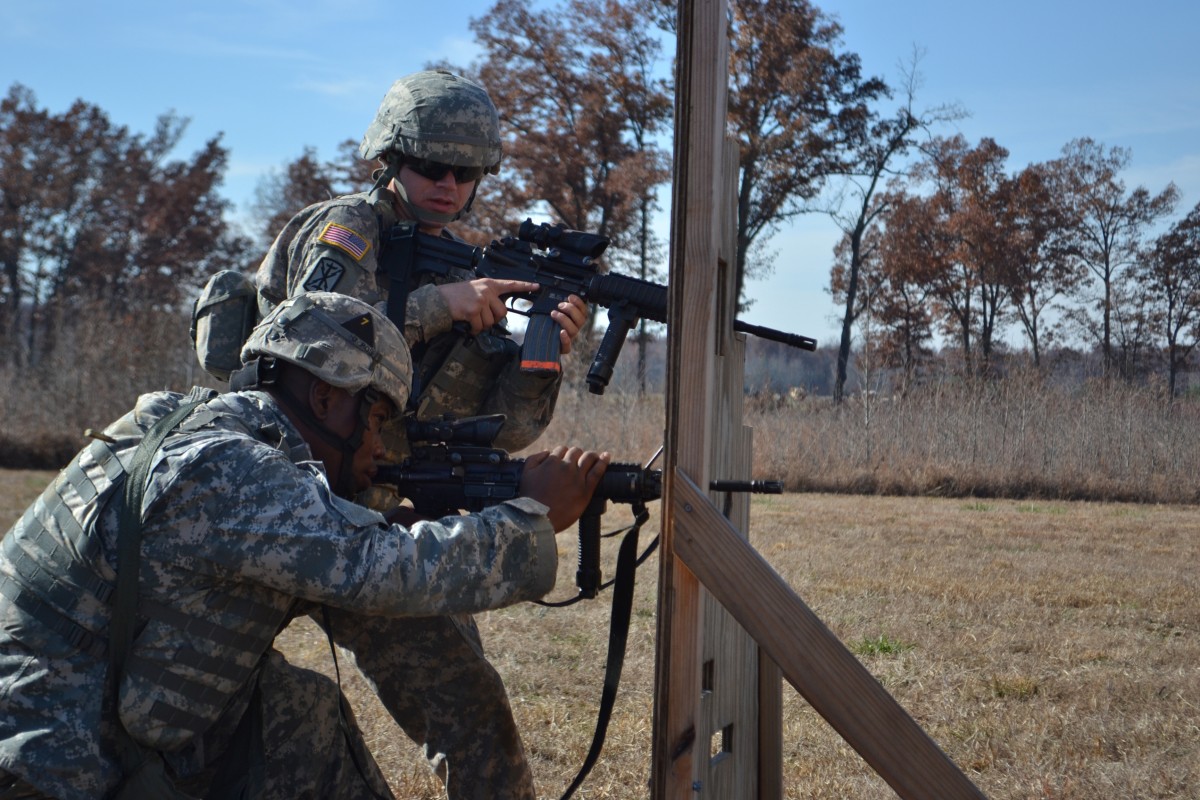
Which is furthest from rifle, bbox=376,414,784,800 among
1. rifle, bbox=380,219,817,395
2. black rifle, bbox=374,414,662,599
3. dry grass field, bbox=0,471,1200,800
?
dry grass field, bbox=0,471,1200,800

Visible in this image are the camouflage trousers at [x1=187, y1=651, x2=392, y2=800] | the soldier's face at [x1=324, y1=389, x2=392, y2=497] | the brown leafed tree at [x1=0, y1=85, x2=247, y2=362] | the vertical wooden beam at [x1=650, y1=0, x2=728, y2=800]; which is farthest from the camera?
the brown leafed tree at [x1=0, y1=85, x2=247, y2=362]

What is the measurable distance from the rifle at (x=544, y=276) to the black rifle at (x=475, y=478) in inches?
26.2

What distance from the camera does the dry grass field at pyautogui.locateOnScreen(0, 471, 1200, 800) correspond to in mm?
4109

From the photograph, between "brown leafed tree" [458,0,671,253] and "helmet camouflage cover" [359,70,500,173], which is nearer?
"helmet camouflage cover" [359,70,500,173]

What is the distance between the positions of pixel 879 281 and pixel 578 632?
18.6 m

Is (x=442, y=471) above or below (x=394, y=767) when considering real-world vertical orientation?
above

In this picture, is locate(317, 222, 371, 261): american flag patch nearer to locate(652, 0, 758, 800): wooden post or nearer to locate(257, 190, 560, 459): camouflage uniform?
locate(257, 190, 560, 459): camouflage uniform

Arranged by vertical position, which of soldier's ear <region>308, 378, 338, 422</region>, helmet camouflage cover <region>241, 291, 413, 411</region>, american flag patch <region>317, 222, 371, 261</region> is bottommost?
soldier's ear <region>308, 378, 338, 422</region>

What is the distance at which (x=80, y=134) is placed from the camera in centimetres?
3169

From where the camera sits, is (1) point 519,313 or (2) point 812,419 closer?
(1) point 519,313

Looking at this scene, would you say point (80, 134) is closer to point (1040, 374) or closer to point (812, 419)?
point (812, 419)

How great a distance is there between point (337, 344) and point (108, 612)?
797 millimetres

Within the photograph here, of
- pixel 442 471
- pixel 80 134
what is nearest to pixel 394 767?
pixel 442 471

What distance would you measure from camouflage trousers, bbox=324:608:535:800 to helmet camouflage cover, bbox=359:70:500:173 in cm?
161
